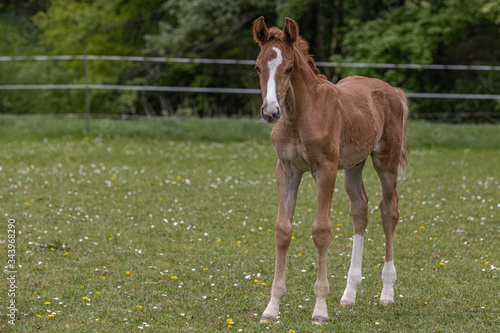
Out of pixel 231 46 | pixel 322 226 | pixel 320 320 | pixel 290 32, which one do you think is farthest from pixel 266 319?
pixel 231 46

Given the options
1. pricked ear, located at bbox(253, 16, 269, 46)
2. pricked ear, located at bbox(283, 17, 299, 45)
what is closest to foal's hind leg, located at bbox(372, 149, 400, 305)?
pricked ear, located at bbox(283, 17, 299, 45)

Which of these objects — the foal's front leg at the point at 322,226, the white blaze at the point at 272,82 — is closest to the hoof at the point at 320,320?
the foal's front leg at the point at 322,226

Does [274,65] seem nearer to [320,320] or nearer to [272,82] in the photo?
[272,82]

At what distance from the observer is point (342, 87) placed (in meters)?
5.73

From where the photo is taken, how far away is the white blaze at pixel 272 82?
4.24 meters

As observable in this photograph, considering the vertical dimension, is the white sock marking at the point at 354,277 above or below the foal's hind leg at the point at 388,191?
below

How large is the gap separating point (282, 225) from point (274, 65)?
51.9 inches

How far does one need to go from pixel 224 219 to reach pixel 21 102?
56.5 feet

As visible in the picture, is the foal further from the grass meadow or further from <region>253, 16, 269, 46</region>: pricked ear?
the grass meadow

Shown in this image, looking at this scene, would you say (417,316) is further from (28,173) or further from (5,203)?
(28,173)

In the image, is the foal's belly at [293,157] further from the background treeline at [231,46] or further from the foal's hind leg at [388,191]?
the background treeline at [231,46]

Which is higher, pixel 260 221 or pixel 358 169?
pixel 358 169

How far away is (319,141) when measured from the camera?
4.77 metres

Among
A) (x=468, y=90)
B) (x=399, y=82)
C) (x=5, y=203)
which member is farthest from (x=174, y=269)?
(x=468, y=90)
